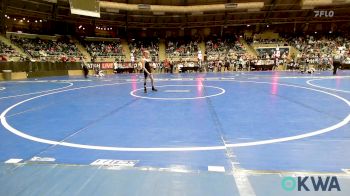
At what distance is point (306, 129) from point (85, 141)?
14.5 feet

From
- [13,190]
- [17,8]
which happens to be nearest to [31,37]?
[17,8]

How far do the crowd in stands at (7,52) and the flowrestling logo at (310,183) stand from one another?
29.2 m

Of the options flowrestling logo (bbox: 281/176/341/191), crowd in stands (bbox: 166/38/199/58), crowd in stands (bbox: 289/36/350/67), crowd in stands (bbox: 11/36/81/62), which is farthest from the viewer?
crowd in stands (bbox: 166/38/199/58)

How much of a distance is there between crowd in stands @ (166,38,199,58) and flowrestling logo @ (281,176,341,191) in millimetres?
40553

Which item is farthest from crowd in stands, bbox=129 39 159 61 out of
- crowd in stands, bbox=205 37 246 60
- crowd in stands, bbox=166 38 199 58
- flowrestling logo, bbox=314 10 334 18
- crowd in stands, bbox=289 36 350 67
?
flowrestling logo, bbox=314 10 334 18

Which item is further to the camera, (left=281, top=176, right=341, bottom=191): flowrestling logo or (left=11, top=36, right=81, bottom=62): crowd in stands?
(left=11, top=36, right=81, bottom=62): crowd in stands

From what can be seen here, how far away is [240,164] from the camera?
388 cm

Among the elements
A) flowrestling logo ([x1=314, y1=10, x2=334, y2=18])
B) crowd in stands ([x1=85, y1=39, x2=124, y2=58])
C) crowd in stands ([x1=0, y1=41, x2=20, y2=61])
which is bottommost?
crowd in stands ([x1=0, y1=41, x2=20, y2=61])

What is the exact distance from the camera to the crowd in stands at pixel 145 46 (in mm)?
43894

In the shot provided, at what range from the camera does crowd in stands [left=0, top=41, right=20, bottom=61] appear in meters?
27.4

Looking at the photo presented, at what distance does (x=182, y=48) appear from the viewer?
45.6m

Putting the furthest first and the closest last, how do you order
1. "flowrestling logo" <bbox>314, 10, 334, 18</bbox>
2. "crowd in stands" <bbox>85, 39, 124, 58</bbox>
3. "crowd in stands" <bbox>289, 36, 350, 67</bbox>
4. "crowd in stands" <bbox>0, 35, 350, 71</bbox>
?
"flowrestling logo" <bbox>314, 10, 334, 18</bbox>
"crowd in stands" <bbox>85, 39, 124, 58</bbox>
"crowd in stands" <bbox>289, 36, 350, 67</bbox>
"crowd in stands" <bbox>0, 35, 350, 71</bbox>

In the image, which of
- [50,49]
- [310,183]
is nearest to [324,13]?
[50,49]

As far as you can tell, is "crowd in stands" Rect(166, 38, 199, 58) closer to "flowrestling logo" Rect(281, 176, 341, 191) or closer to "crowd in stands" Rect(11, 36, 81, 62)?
"crowd in stands" Rect(11, 36, 81, 62)
